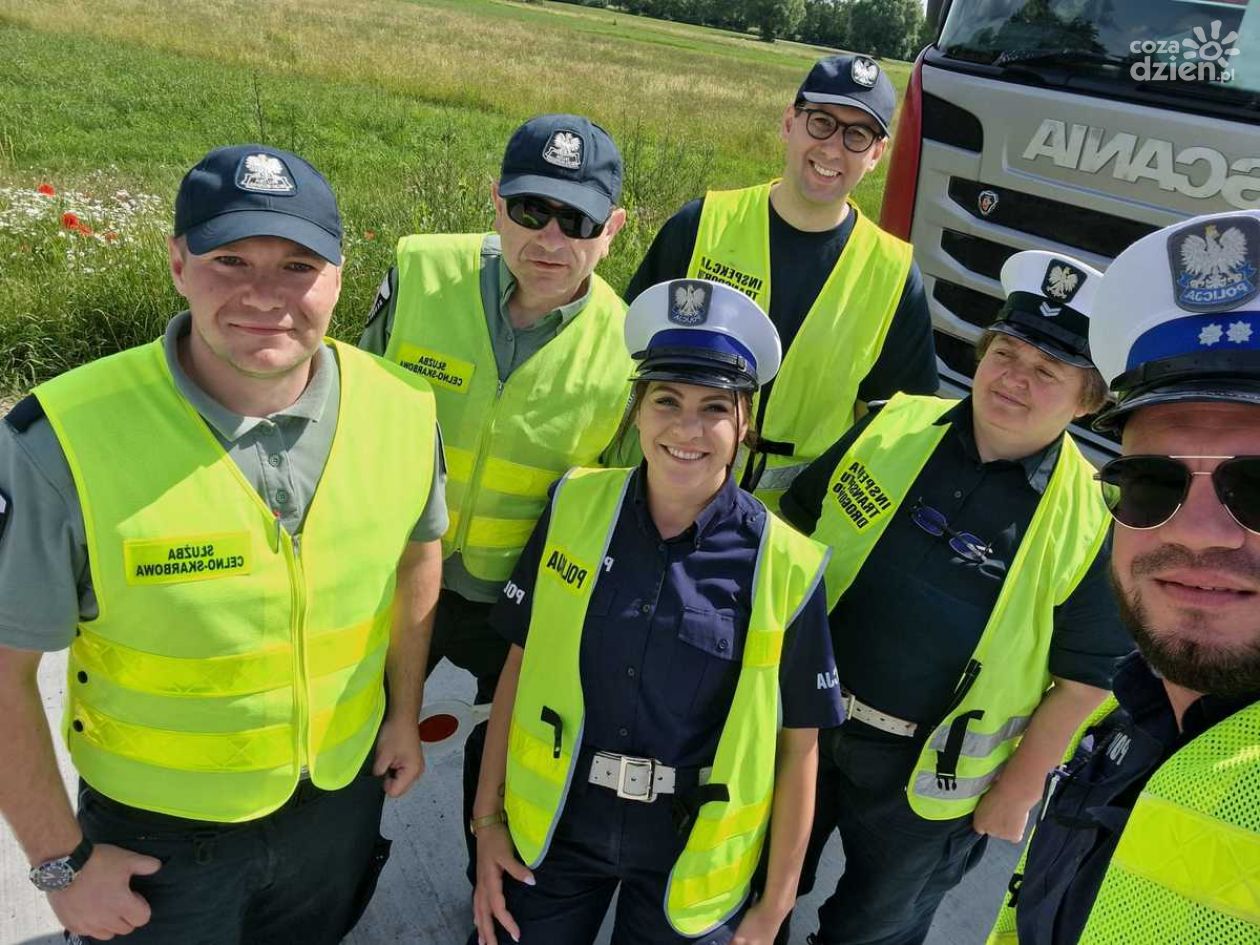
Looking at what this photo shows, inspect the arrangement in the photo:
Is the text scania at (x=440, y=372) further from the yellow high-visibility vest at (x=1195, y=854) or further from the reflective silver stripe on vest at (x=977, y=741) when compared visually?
the yellow high-visibility vest at (x=1195, y=854)

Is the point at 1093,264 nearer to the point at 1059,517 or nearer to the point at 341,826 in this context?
the point at 1059,517

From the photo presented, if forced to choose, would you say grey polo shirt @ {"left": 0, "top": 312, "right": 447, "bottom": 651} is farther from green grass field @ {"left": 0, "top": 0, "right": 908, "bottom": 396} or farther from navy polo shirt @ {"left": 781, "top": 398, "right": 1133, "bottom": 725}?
green grass field @ {"left": 0, "top": 0, "right": 908, "bottom": 396}

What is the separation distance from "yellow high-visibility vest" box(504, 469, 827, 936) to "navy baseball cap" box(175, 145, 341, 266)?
830 mm

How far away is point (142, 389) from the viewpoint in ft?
5.46

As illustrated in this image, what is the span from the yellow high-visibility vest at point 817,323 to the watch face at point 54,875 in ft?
7.12

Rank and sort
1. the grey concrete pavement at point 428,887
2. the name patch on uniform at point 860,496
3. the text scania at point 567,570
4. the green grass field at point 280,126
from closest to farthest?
the text scania at point 567,570
the name patch on uniform at point 860,496
the grey concrete pavement at point 428,887
the green grass field at point 280,126

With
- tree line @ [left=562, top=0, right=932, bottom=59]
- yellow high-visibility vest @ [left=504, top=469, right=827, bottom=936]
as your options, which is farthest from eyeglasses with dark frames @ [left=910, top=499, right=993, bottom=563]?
tree line @ [left=562, top=0, right=932, bottom=59]

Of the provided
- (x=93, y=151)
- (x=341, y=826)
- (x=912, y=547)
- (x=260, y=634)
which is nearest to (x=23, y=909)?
(x=341, y=826)

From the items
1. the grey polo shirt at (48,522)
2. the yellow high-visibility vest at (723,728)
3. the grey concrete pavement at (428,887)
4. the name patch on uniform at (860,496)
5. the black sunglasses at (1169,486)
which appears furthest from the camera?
the grey concrete pavement at (428,887)

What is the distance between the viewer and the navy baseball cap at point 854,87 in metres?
2.83

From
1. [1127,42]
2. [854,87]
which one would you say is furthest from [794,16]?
[854,87]

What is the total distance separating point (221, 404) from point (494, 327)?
846mm

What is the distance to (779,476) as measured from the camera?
2977 millimetres

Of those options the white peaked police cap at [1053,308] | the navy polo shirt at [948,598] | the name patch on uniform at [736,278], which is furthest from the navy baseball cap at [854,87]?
the navy polo shirt at [948,598]
